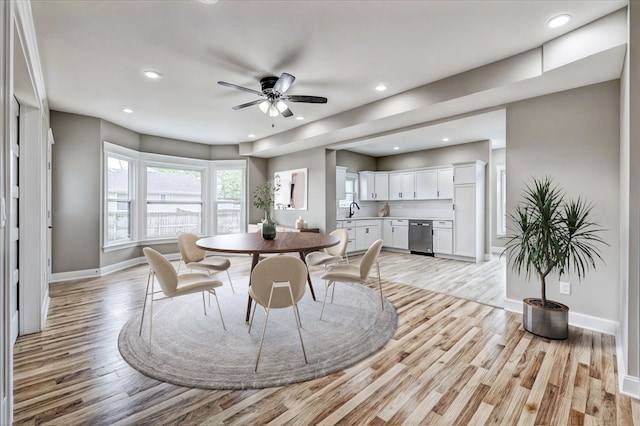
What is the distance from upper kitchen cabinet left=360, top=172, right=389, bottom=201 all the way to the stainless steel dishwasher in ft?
3.63

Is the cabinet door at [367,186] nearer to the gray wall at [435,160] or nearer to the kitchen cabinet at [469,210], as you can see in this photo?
the gray wall at [435,160]

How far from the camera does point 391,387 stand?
1.85 m

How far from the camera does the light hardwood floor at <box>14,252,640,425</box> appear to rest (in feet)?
5.26

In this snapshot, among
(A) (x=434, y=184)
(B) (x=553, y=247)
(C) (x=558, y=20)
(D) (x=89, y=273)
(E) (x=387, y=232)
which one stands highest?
(C) (x=558, y=20)

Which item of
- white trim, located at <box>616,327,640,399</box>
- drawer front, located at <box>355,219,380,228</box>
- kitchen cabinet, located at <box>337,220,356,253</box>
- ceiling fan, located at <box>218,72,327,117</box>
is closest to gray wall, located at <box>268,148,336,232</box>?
kitchen cabinet, located at <box>337,220,356,253</box>

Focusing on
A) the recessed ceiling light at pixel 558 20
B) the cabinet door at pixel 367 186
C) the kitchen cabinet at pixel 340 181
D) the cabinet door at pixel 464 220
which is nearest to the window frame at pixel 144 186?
the kitchen cabinet at pixel 340 181

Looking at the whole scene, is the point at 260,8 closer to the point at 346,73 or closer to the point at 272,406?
the point at 346,73

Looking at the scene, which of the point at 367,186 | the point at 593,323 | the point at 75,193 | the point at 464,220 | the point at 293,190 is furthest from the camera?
the point at 367,186

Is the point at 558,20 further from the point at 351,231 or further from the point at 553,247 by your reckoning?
the point at 351,231

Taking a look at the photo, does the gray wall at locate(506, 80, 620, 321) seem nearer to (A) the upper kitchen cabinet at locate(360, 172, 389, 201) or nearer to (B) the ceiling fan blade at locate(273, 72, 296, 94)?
(B) the ceiling fan blade at locate(273, 72, 296, 94)

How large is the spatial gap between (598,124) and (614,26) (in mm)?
880

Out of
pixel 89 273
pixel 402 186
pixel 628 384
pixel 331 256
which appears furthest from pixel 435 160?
pixel 89 273

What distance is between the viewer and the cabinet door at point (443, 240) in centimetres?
615

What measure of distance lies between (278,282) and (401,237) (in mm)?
5381
